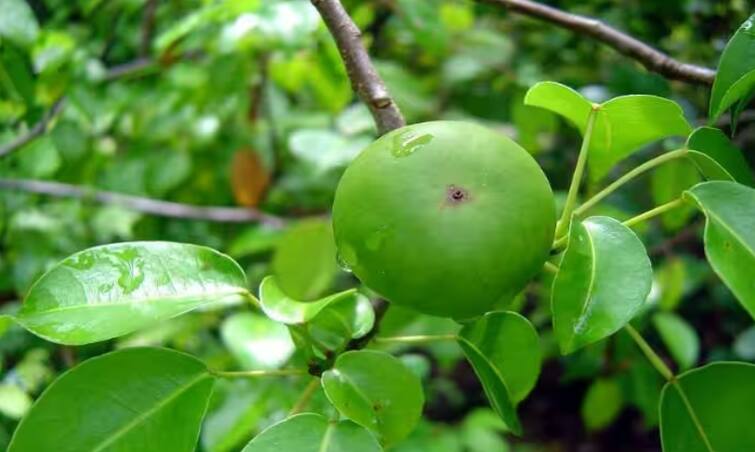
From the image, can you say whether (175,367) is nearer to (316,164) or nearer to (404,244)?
(404,244)

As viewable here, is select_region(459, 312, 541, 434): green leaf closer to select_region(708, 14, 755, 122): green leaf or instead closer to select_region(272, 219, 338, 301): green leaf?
select_region(708, 14, 755, 122): green leaf

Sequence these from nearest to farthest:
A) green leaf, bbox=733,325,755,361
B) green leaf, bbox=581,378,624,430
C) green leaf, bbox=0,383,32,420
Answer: green leaf, bbox=0,383,32,420
green leaf, bbox=733,325,755,361
green leaf, bbox=581,378,624,430

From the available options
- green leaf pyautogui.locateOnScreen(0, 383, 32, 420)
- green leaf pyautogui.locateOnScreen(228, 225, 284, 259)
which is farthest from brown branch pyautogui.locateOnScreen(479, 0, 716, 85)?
green leaf pyautogui.locateOnScreen(0, 383, 32, 420)

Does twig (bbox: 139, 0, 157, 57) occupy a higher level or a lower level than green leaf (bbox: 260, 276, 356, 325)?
lower

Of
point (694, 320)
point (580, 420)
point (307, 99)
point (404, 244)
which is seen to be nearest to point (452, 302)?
point (404, 244)

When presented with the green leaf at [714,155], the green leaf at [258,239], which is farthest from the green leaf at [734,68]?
the green leaf at [258,239]

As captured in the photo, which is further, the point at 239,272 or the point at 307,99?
the point at 307,99
